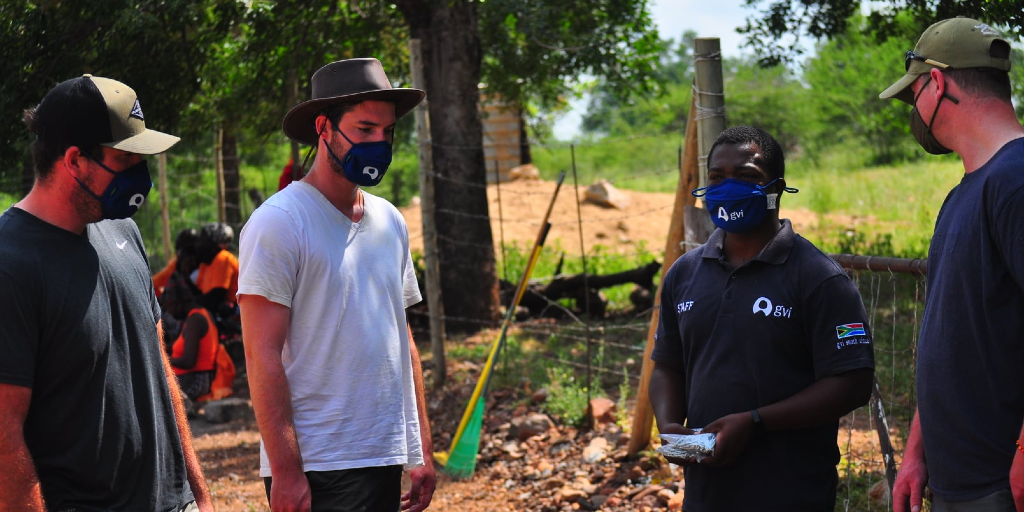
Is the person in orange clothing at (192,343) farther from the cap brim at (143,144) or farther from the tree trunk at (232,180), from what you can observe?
the cap brim at (143,144)

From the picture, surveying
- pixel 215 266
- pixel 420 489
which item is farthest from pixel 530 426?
pixel 420 489

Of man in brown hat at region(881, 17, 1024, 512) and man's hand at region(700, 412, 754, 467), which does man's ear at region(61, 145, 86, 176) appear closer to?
man's hand at region(700, 412, 754, 467)

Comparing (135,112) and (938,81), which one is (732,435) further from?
(135,112)

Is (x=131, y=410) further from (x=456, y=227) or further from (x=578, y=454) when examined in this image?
(x=456, y=227)

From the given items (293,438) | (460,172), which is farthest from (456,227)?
(293,438)

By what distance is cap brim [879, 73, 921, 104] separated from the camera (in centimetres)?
266

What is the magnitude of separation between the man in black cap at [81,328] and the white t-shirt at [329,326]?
0.35 metres

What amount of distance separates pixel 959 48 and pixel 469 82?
7.58 m

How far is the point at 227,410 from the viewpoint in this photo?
870 centimetres

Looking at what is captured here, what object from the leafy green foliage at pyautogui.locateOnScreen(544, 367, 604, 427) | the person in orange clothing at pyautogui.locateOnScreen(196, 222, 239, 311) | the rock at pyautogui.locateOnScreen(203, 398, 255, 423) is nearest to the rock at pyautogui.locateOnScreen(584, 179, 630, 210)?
the person in orange clothing at pyautogui.locateOnScreen(196, 222, 239, 311)

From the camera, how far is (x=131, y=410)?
104 inches

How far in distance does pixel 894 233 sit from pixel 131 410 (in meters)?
12.7

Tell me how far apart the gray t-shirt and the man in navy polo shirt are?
Answer: 4.96 ft

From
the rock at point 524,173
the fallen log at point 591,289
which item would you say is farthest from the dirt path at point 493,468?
the rock at point 524,173
